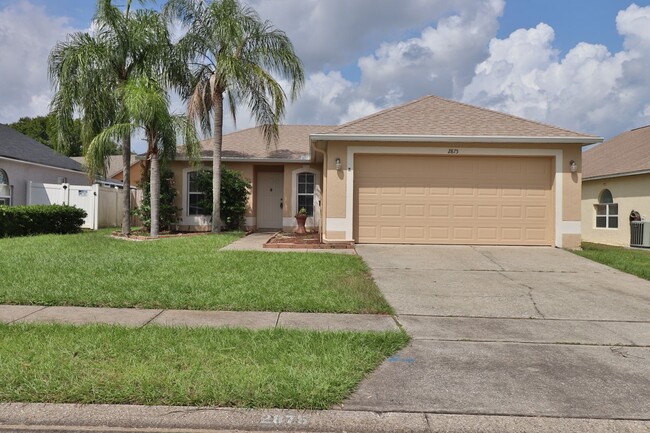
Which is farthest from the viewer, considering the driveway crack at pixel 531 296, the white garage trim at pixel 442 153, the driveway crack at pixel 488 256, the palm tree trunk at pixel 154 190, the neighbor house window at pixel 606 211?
the neighbor house window at pixel 606 211

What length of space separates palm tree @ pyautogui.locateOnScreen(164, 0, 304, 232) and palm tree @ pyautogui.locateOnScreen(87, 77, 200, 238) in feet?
2.36

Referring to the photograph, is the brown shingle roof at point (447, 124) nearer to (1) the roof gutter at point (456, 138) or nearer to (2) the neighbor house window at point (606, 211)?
(1) the roof gutter at point (456, 138)

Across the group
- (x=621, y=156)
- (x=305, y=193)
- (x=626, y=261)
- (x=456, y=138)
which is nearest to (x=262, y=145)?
(x=305, y=193)

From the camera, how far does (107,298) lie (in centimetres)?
628

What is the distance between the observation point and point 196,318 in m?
5.59

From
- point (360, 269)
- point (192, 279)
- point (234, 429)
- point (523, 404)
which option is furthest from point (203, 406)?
point (360, 269)

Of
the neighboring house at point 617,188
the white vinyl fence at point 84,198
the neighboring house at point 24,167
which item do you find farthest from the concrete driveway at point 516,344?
the neighboring house at point 24,167

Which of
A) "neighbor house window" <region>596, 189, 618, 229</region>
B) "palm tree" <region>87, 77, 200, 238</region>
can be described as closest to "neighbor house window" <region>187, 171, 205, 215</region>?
"palm tree" <region>87, 77, 200, 238</region>

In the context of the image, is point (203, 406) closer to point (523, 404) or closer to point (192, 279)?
point (523, 404)

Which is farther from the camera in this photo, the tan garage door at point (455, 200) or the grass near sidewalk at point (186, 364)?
the tan garage door at point (455, 200)

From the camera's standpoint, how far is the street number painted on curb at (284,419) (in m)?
3.21

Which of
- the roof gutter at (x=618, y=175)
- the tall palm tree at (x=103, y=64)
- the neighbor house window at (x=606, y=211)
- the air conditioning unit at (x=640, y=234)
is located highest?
the tall palm tree at (x=103, y=64)

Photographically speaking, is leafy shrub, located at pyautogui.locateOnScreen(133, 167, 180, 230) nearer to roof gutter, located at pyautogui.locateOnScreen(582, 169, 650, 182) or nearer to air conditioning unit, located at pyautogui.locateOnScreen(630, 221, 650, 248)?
air conditioning unit, located at pyautogui.locateOnScreen(630, 221, 650, 248)

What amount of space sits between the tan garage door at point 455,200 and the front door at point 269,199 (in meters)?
6.29
